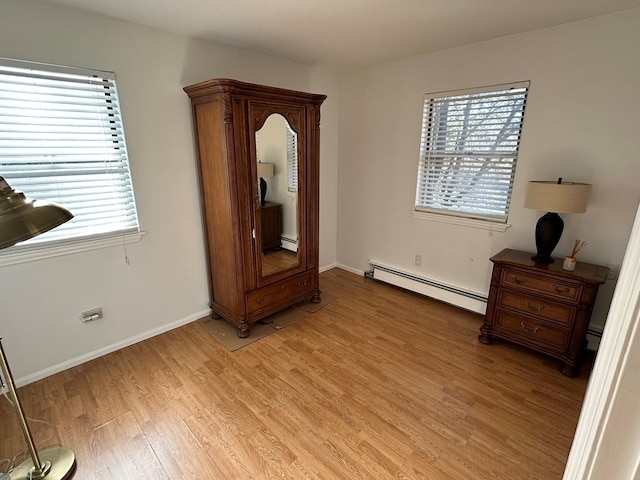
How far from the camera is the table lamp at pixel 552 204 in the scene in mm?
2141

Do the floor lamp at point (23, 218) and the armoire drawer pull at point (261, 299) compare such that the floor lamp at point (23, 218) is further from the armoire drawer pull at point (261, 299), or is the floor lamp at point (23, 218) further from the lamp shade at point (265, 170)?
the armoire drawer pull at point (261, 299)

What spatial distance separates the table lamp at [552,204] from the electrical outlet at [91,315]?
10.7ft

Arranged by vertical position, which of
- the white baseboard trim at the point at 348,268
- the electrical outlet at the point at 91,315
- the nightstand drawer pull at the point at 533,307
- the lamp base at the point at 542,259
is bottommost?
the white baseboard trim at the point at 348,268

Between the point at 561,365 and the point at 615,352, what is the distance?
2.46 m

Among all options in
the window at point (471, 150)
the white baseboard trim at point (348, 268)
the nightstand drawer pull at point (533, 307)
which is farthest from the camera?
the white baseboard trim at point (348, 268)

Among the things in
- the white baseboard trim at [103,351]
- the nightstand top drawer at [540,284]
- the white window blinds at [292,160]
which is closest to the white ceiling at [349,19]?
the white window blinds at [292,160]

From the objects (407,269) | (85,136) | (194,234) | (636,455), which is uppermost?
(85,136)

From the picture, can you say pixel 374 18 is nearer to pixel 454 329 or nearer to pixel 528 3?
pixel 528 3

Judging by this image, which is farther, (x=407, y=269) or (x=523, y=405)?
(x=407, y=269)

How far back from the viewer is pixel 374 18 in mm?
2209

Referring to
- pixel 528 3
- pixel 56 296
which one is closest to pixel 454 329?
pixel 528 3

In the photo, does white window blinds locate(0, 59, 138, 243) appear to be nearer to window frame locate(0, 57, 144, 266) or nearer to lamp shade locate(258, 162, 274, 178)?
window frame locate(0, 57, 144, 266)

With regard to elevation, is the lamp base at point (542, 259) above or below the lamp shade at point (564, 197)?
below

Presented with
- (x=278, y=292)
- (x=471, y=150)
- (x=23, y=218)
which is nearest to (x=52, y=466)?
(x=23, y=218)
